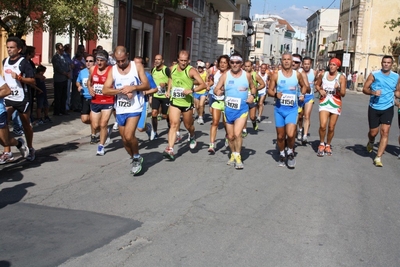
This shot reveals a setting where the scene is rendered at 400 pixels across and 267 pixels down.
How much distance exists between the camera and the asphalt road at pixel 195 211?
4.96 meters

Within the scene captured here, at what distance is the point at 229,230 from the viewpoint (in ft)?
18.6

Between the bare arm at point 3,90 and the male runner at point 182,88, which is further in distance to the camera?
the male runner at point 182,88

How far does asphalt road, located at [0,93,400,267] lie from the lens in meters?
4.96

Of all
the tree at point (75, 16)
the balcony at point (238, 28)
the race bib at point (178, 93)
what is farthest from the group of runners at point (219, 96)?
the balcony at point (238, 28)

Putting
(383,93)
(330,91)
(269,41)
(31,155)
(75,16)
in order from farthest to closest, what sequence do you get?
(269,41) → (75,16) → (330,91) → (383,93) → (31,155)

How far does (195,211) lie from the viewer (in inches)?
249

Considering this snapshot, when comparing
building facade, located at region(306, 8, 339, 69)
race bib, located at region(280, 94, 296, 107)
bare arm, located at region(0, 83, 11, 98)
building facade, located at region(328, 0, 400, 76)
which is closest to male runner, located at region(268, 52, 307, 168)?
race bib, located at region(280, 94, 296, 107)

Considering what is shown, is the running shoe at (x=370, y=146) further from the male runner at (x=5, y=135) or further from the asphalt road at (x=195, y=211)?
the male runner at (x=5, y=135)

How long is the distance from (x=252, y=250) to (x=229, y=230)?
23.6 inches

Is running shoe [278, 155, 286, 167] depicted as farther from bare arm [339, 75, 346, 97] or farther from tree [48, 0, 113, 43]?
tree [48, 0, 113, 43]

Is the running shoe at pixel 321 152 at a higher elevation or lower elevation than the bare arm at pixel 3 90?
lower

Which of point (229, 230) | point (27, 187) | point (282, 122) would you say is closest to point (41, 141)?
point (27, 187)

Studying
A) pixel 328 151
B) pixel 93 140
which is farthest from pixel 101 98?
pixel 328 151

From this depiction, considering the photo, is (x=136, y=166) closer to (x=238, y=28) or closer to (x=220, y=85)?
(x=220, y=85)
